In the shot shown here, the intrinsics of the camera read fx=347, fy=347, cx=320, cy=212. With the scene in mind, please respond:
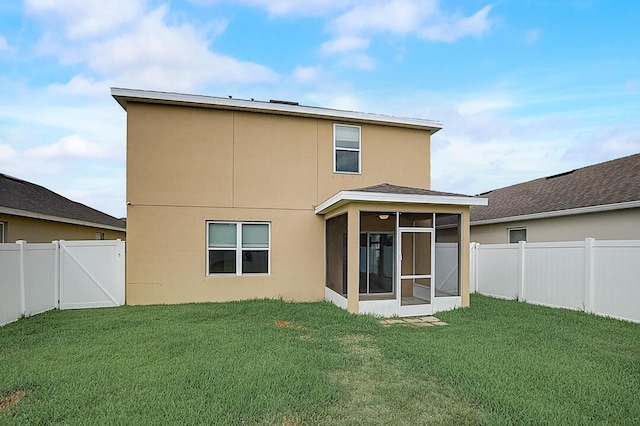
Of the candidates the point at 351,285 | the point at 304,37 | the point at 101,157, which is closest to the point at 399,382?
the point at 351,285

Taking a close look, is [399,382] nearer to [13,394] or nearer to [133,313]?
[13,394]

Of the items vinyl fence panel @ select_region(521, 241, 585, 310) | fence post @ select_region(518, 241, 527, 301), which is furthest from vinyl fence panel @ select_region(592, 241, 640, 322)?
fence post @ select_region(518, 241, 527, 301)

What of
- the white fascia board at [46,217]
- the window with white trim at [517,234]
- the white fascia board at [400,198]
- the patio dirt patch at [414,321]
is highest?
the white fascia board at [400,198]

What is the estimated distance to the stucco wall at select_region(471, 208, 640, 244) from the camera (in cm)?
900

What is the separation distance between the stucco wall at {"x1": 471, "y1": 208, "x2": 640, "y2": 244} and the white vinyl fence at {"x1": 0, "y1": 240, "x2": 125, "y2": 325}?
12.8m

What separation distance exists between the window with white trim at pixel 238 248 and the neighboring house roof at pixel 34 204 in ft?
19.5

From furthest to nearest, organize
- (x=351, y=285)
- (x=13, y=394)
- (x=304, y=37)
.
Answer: (x=304, y=37) → (x=351, y=285) → (x=13, y=394)

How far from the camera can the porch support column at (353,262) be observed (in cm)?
805

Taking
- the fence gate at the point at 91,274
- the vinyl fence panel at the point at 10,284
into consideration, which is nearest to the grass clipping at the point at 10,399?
the vinyl fence panel at the point at 10,284

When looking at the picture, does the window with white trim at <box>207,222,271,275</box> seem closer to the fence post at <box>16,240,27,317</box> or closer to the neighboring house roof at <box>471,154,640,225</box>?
the fence post at <box>16,240,27,317</box>

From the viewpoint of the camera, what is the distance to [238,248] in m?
9.84

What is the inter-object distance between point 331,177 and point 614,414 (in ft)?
26.6

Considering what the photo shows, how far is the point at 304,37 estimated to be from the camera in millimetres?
11703

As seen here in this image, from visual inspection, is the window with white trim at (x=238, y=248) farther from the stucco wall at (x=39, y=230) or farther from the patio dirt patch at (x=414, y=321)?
the stucco wall at (x=39, y=230)
